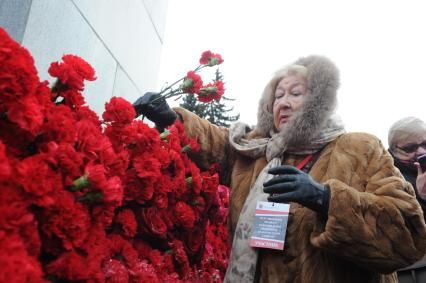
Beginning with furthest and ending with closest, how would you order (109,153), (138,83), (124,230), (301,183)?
(138,83)
(301,183)
(124,230)
(109,153)

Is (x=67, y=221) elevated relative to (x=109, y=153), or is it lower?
lower

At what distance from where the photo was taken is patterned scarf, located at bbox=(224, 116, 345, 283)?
6.42ft

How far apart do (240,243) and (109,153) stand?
1.17 meters

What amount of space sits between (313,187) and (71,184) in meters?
1.17

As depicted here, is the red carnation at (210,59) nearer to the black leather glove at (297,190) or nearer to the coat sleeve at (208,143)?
the coat sleeve at (208,143)

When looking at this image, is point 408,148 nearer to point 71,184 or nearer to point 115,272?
point 115,272

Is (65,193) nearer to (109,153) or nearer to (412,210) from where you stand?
(109,153)

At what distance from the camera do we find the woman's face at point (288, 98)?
2.26m

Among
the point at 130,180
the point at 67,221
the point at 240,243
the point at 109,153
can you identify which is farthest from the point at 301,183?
the point at 67,221

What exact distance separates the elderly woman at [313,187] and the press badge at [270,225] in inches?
2.2

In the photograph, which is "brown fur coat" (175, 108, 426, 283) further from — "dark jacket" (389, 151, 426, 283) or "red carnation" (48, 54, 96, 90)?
"red carnation" (48, 54, 96, 90)

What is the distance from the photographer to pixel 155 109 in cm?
191

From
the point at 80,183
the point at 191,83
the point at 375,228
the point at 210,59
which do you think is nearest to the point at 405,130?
the point at 375,228

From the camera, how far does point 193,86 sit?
1.76 meters
